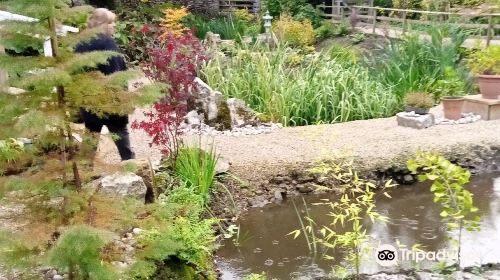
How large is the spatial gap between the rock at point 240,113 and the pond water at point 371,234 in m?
2.33

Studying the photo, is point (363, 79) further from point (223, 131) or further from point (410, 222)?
point (410, 222)

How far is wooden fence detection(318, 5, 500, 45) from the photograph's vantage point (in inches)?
493

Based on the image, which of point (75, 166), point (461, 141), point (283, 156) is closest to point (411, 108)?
point (461, 141)

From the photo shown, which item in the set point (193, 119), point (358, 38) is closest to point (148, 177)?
point (193, 119)

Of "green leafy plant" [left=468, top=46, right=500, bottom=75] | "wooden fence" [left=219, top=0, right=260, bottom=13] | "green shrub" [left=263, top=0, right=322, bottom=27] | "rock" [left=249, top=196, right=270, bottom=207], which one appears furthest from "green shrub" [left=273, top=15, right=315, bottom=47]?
"rock" [left=249, top=196, right=270, bottom=207]

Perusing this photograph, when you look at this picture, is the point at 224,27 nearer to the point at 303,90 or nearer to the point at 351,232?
the point at 303,90

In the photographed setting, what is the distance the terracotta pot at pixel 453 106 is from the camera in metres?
7.89

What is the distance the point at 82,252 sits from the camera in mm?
2525

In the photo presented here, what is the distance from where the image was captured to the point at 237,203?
567 cm

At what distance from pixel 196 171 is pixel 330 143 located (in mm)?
2151

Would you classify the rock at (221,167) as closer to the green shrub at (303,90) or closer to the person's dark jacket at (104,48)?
the person's dark jacket at (104,48)

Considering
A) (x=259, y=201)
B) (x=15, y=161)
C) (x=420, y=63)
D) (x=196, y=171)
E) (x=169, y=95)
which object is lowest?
(x=259, y=201)

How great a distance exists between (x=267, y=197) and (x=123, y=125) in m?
1.62

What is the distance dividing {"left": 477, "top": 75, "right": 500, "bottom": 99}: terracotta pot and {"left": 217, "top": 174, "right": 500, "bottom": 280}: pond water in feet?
7.17
